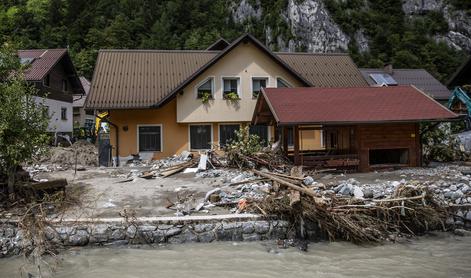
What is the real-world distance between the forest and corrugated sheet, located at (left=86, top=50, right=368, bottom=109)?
A: 125 feet

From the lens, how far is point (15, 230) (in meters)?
10.2

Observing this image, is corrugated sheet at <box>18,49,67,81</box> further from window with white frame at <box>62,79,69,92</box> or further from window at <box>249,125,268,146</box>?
window at <box>249,125,268,146</box>

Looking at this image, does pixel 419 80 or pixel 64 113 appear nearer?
pixel 64 113

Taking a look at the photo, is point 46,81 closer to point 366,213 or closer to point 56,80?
point 56,80

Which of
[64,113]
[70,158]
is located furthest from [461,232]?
[64,113]

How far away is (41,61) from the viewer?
103 ft

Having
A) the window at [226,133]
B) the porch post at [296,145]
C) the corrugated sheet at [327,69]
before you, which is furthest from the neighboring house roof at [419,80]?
the porch post at [296,145]

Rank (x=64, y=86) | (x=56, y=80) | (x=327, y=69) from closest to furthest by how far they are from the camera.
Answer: (x=327, y=69), (x=56, y=80), (x=64, y=86)

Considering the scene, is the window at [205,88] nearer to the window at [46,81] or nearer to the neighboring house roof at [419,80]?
the window at [46,81]

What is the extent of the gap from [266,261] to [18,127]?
742 centimetres

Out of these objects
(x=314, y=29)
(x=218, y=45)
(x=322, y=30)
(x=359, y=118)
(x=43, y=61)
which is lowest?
(x=359, y=118)

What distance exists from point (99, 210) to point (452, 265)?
8.26 metres

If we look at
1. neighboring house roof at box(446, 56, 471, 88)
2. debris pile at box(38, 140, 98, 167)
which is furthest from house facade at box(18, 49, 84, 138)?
neighboring house roof at box(446, 56, 471, 88)

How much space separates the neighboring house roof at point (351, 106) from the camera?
15695 mm
